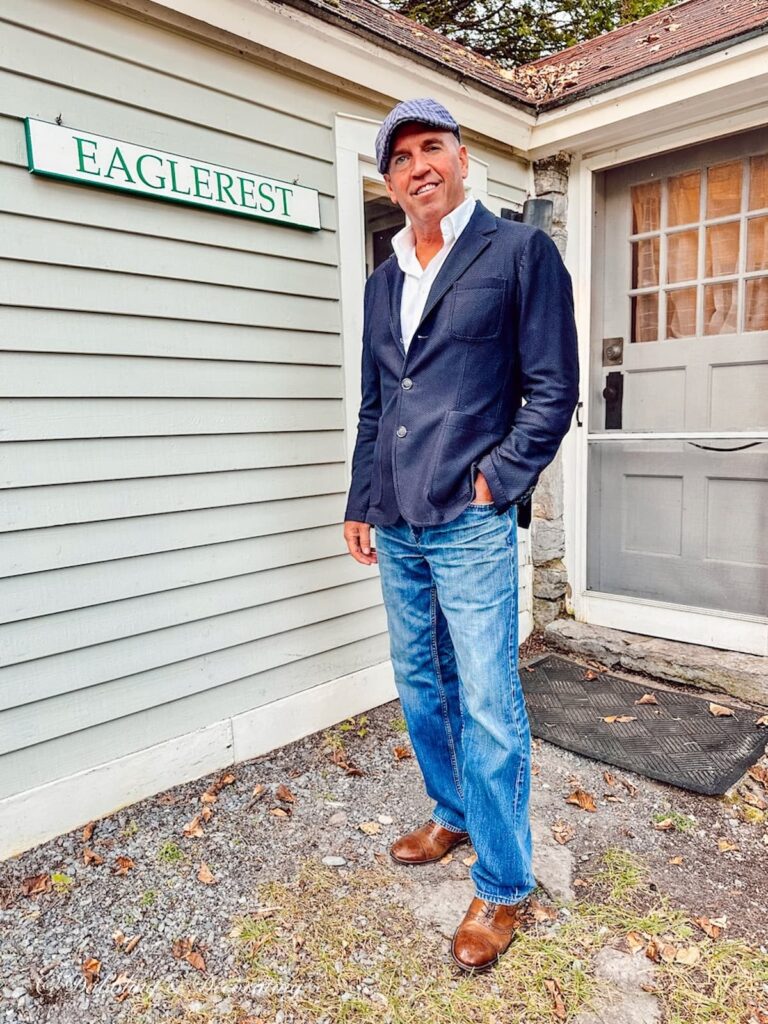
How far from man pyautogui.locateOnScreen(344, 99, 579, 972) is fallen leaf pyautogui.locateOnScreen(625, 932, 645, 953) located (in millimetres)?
278

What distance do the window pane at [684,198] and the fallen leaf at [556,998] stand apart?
2.99m

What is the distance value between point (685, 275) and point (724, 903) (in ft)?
8.30

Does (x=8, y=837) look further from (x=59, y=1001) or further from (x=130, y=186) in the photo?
(x=130, y=186)

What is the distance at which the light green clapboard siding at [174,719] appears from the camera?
2.08 m

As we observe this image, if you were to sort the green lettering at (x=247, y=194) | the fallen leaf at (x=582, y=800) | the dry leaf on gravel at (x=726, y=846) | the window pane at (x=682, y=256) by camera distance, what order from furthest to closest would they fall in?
1. the window pane at (x=682, y=256)
2. the green lettering at (x=247, y=194)
3. the fallen leaf at (x=582, y=800)
4. the dry leaf on gravel at (x=726, y=846)

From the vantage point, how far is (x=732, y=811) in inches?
87.6

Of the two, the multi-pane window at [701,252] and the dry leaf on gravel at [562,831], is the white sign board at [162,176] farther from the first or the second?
the dry leaf on gravel at [562,831]

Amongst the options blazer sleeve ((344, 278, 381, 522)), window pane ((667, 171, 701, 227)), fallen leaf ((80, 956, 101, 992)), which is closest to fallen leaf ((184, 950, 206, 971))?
fallen leaf ((80, 956, 101, 992))

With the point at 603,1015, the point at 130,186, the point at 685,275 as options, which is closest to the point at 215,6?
the point at 130,186

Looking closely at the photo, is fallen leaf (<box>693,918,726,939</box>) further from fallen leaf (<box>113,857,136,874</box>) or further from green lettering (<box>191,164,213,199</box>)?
green lettering (<box>191,164,213,199</box>)

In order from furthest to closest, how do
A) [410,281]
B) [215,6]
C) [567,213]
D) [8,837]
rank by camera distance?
1. [567,213]
2. [215,6]
3. [8,837]
4. [410,281]

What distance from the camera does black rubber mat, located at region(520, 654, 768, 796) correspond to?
2422 millimetres

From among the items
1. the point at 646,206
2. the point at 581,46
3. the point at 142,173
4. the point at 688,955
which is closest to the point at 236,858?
the point at 688,955

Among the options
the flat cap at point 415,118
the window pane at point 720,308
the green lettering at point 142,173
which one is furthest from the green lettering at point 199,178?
the window pane at point 720,308
